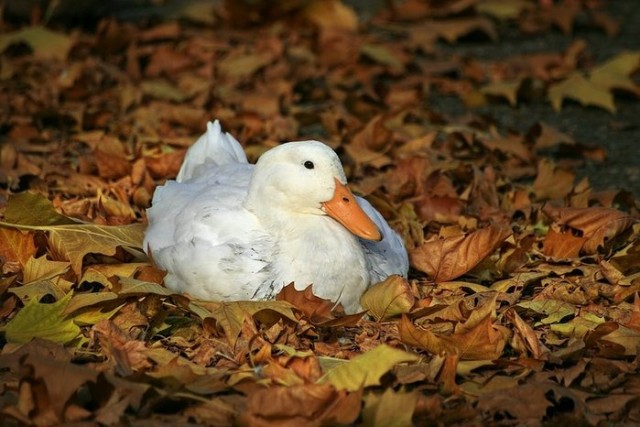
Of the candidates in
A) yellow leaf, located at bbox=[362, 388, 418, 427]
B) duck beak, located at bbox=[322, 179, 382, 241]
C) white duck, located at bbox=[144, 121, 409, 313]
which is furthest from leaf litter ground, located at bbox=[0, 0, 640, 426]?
duck beak, located at bbox=[322, 179, 382, 241]

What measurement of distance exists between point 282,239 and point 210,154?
1.08 meters

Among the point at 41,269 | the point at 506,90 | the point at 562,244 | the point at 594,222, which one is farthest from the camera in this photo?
the point at 506,90

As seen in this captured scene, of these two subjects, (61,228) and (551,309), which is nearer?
(551,309)

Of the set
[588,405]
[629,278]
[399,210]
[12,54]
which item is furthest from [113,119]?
[588,405]


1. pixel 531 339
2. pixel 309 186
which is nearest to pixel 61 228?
pixel 309 186

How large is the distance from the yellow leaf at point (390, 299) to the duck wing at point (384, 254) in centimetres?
10

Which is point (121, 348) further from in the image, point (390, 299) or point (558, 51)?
point (558, 51)

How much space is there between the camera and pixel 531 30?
8695 millimetres

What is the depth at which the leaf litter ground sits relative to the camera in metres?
3.62

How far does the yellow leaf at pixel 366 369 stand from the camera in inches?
142

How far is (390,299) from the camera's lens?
4.35m

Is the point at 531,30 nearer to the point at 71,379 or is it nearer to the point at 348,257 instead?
the point at 348,257

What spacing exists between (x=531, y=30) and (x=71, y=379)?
6.04 meters

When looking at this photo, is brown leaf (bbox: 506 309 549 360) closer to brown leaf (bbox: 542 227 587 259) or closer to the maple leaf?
brown leaf (bbox: 542 227 587 259)
